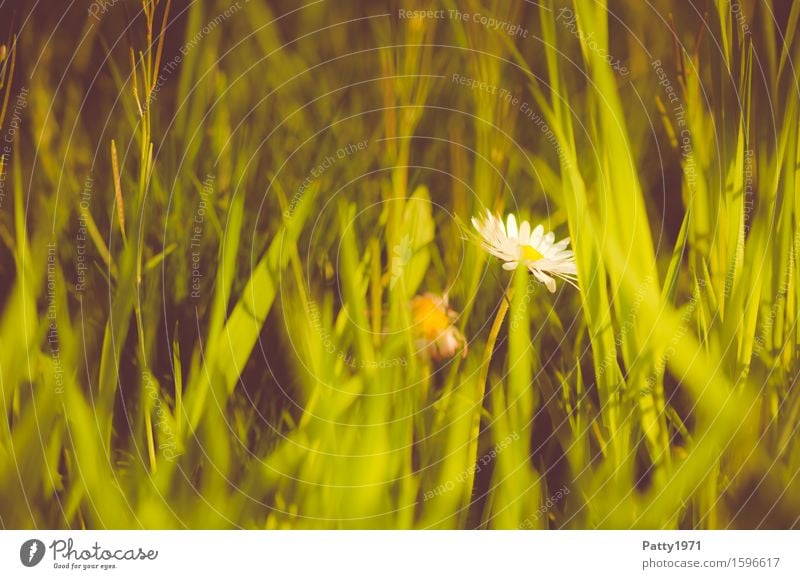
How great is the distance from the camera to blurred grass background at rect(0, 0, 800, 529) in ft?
2.06

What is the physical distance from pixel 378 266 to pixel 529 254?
15 cm

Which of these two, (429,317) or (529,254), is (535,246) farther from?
(429,317)

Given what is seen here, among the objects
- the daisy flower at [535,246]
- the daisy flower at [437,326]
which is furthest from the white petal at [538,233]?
the daisy flower at [437,326]

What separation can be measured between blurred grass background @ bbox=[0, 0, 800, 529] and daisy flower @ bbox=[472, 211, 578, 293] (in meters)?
0.01

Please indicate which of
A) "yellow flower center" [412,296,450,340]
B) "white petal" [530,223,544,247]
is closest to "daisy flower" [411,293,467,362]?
"yellow flower center" [412,296,450,340]

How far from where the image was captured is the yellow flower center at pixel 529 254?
2.09ft
